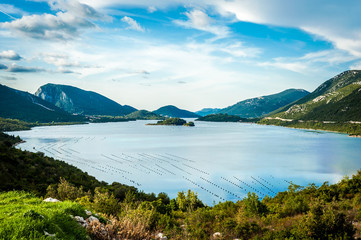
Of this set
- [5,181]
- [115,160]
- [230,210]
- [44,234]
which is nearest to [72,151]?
[115,160]

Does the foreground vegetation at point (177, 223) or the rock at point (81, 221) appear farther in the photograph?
the rock at point (81, 221)

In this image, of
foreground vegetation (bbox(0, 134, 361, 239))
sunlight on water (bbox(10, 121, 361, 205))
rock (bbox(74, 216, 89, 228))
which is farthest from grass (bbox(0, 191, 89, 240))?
sunlight on water (bbox(10, 121, 361, 205))

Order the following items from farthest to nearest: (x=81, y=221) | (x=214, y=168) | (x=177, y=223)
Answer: (x=214, y=168), (x=177, y=223), (x=81, y=221)

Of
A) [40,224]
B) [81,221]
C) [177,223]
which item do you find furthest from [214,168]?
[40,224]

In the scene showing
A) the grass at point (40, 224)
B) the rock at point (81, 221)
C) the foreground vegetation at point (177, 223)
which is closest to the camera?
the grass at point (40, 224)

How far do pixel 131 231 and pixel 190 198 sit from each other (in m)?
21.3

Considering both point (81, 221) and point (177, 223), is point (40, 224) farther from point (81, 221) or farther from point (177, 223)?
point (177, 223)

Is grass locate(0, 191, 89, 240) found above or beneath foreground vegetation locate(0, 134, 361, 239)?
above

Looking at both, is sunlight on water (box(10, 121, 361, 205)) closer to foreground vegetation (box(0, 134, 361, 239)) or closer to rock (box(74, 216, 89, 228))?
foreground vegetation (box(0, 134, 361, 239))

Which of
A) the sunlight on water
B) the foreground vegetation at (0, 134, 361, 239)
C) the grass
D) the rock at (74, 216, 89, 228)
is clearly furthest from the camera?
the sunlight on water

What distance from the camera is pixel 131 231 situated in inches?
320

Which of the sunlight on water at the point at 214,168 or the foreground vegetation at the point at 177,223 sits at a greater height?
the foreground vegetation at the point at 177,223

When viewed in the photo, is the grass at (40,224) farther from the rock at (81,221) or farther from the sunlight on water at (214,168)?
the sunlight on water at (214,168)

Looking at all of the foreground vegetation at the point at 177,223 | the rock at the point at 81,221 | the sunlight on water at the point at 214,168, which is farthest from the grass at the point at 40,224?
the sunlight on water at the point at 214,168
